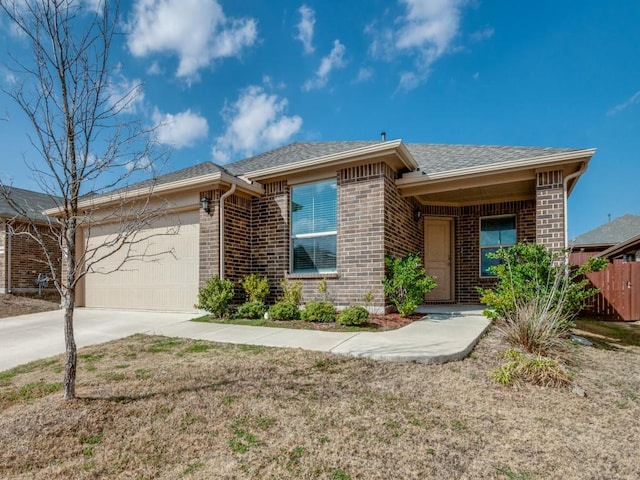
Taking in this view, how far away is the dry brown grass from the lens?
88.0 inches

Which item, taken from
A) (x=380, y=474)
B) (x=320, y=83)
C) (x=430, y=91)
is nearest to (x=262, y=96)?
(x=320, y=83)

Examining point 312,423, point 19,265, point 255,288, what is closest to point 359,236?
point 255,288

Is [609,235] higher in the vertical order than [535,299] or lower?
higher

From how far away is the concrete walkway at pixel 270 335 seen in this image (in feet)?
14.8

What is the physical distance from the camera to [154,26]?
4.63 metres

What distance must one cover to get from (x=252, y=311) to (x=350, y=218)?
110 inches

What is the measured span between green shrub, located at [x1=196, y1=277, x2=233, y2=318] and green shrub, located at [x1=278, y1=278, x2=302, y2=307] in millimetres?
1135

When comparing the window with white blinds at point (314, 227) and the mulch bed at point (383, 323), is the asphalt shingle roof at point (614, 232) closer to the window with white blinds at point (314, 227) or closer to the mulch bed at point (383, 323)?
the mulch bed at point (383, 323)

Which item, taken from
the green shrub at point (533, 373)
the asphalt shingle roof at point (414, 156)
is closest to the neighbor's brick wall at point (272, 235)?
the asphalt shingle roof at point (414, 156)

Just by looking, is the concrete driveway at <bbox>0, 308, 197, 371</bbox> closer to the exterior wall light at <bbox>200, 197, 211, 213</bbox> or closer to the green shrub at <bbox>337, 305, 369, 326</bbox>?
the exterior wall light at <bbox>200, 197, 211, 213</bbox>

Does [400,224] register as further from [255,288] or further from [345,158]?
[255,288]

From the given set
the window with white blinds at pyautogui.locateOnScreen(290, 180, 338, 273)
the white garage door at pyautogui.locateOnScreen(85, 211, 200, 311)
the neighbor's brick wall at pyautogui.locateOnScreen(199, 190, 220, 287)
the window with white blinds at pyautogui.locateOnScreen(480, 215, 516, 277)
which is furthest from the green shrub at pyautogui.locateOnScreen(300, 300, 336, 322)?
the window with white blinds at pyautogui.locateOnScreen(480, 215, 516, 277)

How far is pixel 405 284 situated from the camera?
678cm

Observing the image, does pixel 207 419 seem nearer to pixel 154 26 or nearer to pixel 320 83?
pixel 154 26
